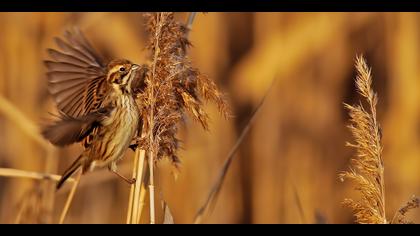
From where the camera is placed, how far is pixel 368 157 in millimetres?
1589

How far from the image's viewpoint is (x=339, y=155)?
406 cm

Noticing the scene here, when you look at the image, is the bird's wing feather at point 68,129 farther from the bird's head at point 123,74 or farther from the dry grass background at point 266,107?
the dry grass background at point 266,107

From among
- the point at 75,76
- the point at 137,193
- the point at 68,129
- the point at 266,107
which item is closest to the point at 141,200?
the point at 137,193

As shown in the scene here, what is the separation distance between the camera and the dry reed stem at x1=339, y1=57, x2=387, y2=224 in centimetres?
156

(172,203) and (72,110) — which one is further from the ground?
(72,110)

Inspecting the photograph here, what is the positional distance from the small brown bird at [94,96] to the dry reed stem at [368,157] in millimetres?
611

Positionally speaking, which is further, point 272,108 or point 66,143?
point 272,108

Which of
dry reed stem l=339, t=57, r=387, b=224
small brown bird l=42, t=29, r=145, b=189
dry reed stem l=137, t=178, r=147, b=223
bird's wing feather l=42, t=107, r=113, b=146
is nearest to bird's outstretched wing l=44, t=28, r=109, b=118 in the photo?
small brown bird l=42, t=29, r=145, b=189

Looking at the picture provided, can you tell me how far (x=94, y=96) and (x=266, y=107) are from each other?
1.86 m

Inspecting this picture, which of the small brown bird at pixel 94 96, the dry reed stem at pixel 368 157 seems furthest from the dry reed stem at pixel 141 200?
the dry reed stem at pixel 368 157

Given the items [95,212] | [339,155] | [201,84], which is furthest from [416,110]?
[201,84]

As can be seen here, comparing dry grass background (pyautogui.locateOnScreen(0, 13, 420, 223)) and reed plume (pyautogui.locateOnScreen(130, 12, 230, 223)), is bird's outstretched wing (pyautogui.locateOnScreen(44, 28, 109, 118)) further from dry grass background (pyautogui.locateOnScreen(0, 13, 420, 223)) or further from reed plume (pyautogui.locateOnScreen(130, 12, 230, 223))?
dry grass background (pyautogui.locateOnScreen(0, 13, 420, 223))

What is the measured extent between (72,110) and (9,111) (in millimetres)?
992
